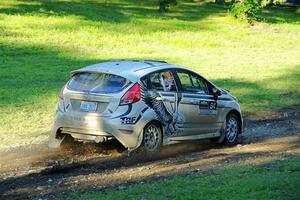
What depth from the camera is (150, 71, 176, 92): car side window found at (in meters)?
11.8

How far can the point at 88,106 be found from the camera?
11266 mm

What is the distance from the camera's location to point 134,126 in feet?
36.4

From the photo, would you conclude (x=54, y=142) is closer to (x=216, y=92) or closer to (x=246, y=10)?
(x=216, y=92)

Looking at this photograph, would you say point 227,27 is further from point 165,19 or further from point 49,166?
point 49,166

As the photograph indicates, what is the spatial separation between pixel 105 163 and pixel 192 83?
2.62 meters

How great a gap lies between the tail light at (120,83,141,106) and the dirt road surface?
3.11 feet

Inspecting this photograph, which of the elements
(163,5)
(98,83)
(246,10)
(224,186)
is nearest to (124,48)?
(246,10)

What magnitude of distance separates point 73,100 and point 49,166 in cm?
121

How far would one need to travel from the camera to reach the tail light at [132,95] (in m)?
11.1

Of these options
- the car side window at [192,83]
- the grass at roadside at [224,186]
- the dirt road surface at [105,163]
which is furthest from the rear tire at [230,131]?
the grass at roadside at [224,186]

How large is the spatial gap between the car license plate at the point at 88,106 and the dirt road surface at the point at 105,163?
0.83 metres

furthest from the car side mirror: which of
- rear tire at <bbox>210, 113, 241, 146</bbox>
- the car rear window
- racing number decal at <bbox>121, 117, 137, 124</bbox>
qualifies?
racing number decal at <bbox>121, 117, 137, 124</bbox>

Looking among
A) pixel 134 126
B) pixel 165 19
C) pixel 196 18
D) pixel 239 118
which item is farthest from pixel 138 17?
pixel 134 126

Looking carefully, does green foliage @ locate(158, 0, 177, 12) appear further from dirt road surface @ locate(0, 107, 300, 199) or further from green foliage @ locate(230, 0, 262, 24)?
dirt road surface @ locate(0, 107, 300, 199)
